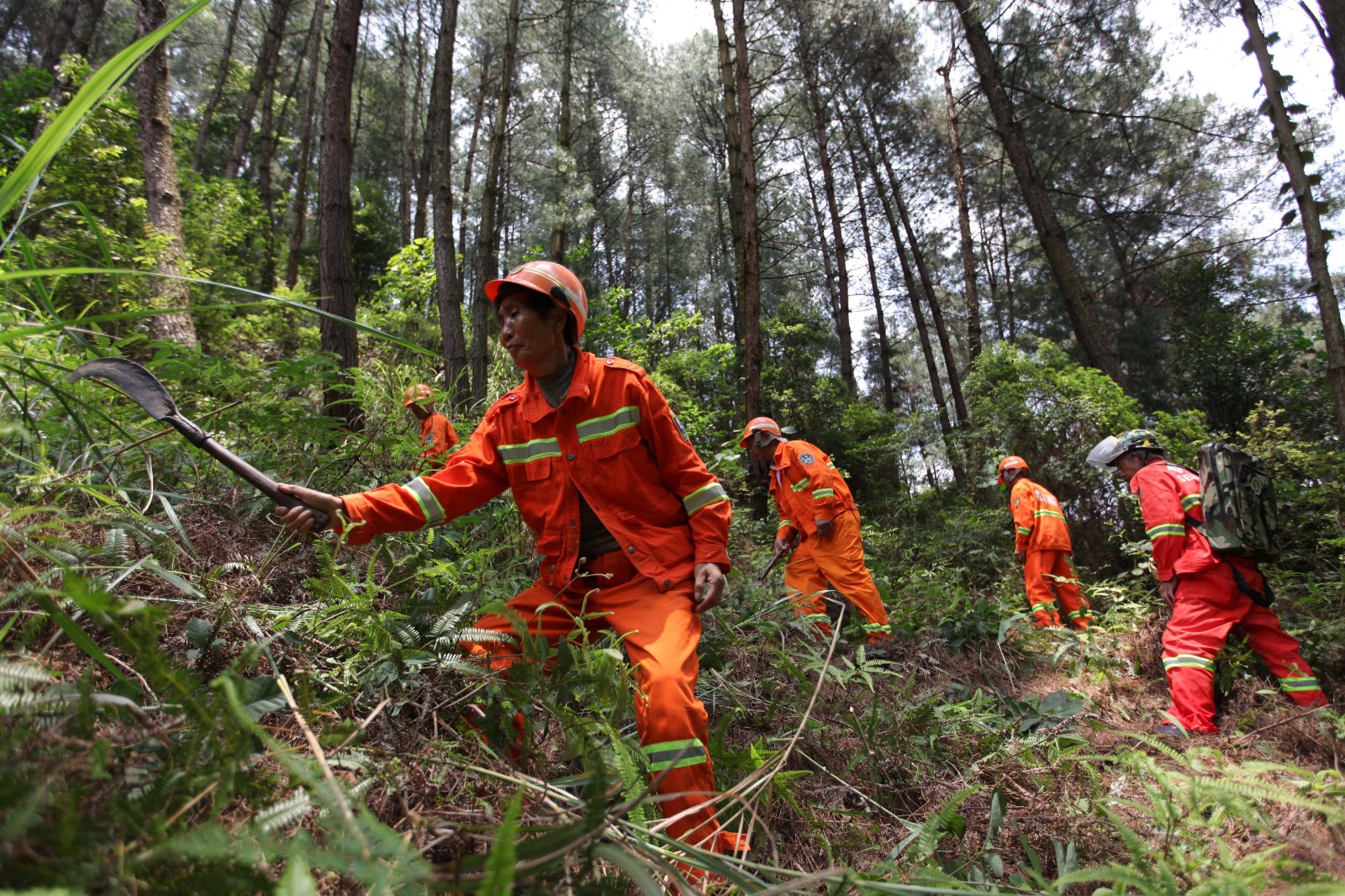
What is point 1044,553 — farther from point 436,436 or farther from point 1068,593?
point 436,436

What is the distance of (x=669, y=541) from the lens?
8.38 feet

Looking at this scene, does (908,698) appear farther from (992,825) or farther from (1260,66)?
(1260,66)

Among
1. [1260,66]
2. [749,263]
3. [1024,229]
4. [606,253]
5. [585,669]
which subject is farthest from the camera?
[606,253]

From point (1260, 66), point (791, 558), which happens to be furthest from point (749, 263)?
point (1260, 66)

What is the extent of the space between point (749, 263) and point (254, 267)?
33.1ft

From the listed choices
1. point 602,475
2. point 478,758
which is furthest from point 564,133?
point 478,758

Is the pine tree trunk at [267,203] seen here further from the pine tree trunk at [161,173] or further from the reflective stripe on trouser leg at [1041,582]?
the reflective stripe on trouser leg at [1041,582]

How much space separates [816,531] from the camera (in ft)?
20.2

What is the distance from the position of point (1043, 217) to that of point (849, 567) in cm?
625

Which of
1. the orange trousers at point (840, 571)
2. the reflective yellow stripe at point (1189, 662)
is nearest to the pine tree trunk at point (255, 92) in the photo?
Answer: the orange trousers at point (840, 571)

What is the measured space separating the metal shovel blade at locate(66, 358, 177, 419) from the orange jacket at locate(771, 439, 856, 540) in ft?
17.3

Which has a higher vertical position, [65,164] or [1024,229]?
[1024,229]

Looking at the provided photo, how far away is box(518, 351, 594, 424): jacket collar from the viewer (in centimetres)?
256

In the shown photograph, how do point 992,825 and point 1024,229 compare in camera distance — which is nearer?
point 992,825
